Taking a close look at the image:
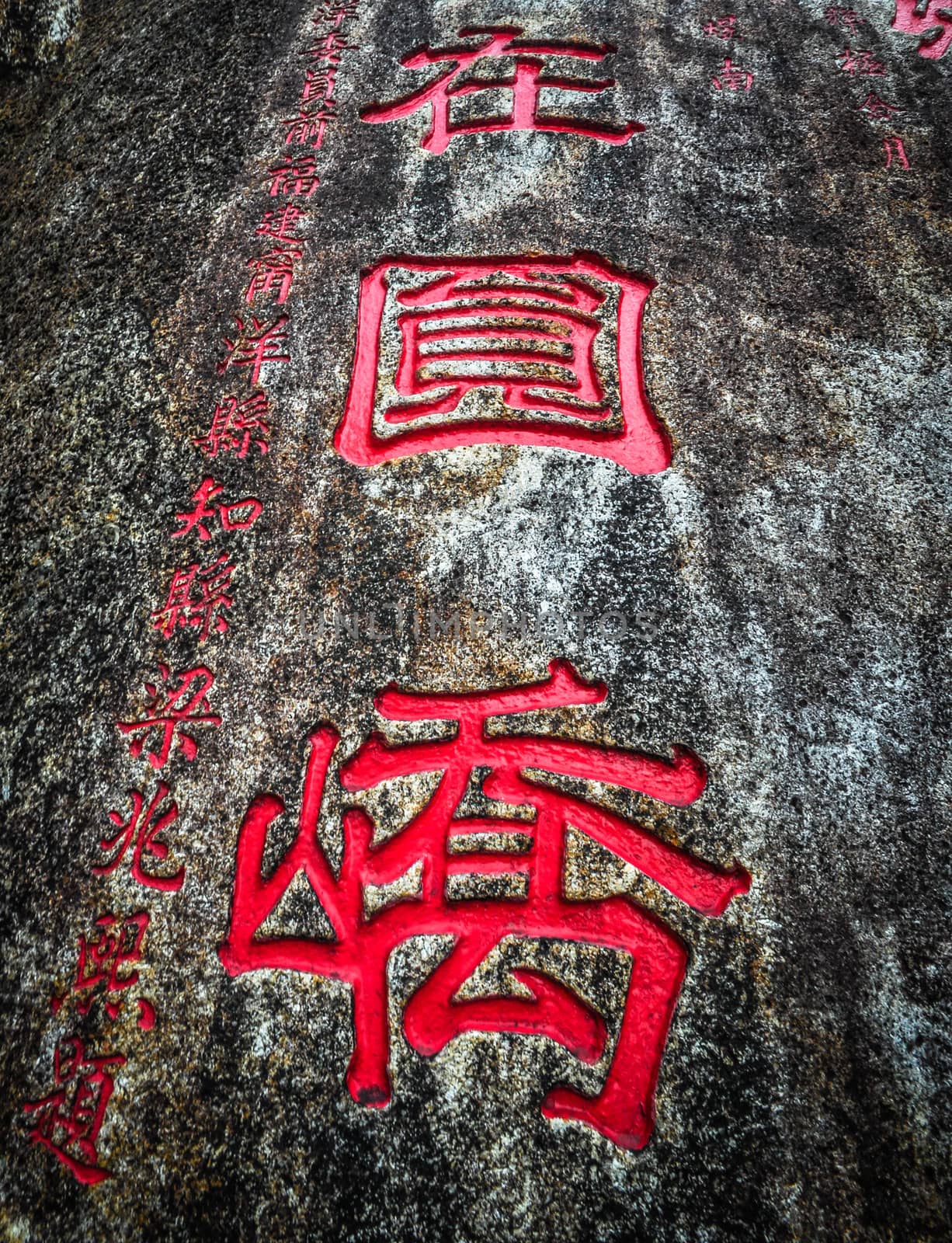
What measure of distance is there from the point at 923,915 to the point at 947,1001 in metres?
0.18

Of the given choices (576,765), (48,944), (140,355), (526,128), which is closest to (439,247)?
(526,128)

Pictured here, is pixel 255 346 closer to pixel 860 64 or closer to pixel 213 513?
pixel 213 513

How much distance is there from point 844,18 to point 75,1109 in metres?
4.49

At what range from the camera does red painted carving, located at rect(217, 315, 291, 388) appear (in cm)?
252

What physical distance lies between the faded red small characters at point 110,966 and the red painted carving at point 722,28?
3739 mm

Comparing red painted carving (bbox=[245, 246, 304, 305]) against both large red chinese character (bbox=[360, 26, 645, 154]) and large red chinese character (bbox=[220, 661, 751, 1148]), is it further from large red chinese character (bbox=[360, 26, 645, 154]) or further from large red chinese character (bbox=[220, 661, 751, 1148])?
large red chinese character (bbox=[220, 661, 751, 1148])

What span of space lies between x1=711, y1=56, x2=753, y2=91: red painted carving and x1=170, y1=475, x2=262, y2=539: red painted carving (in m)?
2.40

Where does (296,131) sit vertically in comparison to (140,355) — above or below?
above

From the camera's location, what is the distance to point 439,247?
8.57 ft

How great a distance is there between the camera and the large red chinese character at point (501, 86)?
9.25ft

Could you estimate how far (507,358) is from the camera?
2.40 metres

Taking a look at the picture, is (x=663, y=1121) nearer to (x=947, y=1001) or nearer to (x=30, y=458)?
(x=947, y=1001)

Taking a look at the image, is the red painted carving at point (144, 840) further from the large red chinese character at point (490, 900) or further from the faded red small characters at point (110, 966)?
the large red chinese character at point (490, 900)

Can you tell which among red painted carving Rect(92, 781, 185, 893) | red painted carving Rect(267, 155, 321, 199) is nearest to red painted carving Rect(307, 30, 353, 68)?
red painted carving Rect(267, 155, 321, 199)
